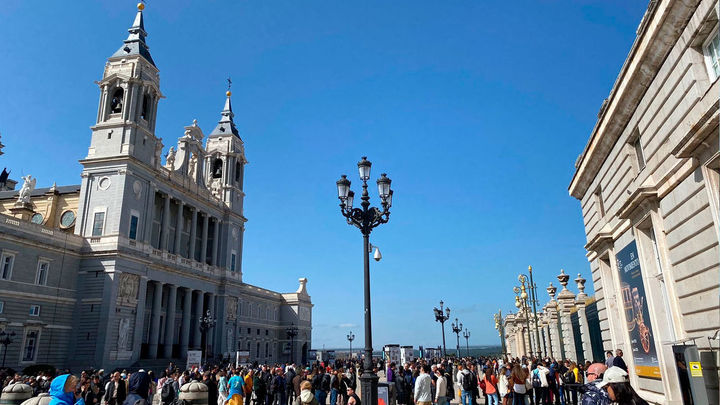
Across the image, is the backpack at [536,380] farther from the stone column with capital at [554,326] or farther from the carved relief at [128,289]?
the carved relief at [128,289]

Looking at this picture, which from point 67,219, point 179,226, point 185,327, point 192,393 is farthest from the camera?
point 179,226

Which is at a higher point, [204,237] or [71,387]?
[204,237]

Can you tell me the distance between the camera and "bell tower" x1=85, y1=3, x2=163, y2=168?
1642 inches

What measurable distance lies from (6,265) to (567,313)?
35273 millimetres

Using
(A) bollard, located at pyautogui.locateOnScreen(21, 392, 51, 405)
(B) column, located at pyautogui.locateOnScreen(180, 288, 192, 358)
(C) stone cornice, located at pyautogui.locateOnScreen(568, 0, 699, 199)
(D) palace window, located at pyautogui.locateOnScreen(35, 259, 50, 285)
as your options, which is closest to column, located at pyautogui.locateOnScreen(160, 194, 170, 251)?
(B) column, located at pyautogui.locateOnScreen(180, 288, 192, 358)

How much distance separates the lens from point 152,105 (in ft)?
150

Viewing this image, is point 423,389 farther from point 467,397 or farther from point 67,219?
point 67,219

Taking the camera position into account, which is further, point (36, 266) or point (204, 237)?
point (204, 237)

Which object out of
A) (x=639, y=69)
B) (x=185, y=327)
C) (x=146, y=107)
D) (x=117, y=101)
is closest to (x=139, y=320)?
(x=185, y=327)

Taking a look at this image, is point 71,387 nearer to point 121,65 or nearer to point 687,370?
point 687,370

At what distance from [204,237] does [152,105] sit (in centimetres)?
1625

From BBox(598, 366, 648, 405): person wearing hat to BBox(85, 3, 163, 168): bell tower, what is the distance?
4221 cm

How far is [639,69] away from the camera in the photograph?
10.2 meters

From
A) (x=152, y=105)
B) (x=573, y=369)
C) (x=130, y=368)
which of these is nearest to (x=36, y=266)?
(x=130, y=368)
